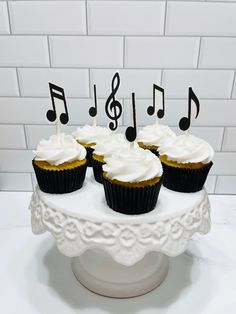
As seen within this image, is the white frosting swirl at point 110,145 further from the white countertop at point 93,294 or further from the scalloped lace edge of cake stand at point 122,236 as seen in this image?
the white countertop at point 93,294

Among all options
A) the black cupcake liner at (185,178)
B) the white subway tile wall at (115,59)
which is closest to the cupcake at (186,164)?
the black cupcake liner at (185,178)

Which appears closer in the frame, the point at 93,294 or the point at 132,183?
the point at 132,183

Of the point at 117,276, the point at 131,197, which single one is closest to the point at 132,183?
the point at 131,197

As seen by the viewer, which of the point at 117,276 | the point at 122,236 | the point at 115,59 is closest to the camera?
the point at 122,236

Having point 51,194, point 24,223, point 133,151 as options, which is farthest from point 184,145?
point 24,223

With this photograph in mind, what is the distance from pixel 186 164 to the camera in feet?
1.96

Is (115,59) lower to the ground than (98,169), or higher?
higher

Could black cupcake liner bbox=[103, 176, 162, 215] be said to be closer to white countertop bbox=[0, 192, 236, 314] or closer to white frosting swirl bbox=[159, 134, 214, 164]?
white frosting swirl bbox=[159, 134, 214, 164]

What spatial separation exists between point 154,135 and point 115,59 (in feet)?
0.86

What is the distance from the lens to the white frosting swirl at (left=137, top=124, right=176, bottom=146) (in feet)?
2.32

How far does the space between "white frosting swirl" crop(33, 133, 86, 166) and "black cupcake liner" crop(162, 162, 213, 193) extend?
0.19 meters

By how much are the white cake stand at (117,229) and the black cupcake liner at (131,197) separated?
1cm

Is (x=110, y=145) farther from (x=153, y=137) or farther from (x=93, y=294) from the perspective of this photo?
(x=93, y=294)

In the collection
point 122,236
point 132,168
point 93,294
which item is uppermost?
point 132,168
